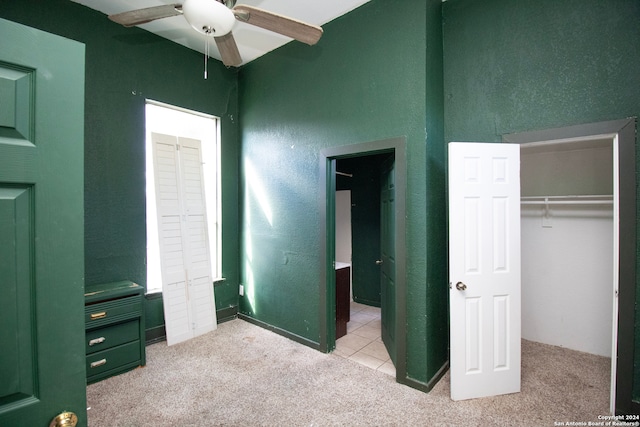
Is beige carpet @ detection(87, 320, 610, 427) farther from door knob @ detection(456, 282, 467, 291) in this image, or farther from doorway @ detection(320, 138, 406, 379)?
door knob @ detection(456, 282, 467, 291)

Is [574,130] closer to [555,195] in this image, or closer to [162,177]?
[555,195]

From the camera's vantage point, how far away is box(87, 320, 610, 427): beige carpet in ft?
7.10

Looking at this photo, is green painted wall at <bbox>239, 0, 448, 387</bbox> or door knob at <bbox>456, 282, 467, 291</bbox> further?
green painted wall at <bbox>239, 0, 448, 387</bbox>

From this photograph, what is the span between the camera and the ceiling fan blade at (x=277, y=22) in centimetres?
198

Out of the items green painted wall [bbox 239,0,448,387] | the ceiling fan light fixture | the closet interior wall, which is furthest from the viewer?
the closet interior wall

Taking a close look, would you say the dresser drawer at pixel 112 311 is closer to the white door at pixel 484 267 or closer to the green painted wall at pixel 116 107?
the green painted wall at pixel 116 107

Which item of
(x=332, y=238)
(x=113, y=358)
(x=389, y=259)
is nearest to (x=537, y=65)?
(x=389, y=259)

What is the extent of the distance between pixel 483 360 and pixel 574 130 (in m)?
1.98

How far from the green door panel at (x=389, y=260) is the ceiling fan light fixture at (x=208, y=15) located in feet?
6.00

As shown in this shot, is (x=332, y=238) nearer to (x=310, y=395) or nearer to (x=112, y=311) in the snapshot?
(x=310, y=395)

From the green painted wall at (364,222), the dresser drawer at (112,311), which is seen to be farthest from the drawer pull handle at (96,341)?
the green painted wall at (364,222)

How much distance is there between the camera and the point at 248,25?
323 centimetres

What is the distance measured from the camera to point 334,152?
3.10m

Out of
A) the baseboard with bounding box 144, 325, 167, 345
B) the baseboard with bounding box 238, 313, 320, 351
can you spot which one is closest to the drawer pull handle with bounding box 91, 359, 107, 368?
the baseboard with bounding box 144, 325, 167, 345
